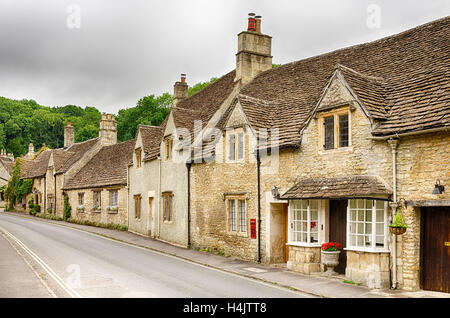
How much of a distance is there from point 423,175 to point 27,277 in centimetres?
1213

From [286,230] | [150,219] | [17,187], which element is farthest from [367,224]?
[17,187]

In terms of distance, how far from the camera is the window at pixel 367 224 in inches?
547

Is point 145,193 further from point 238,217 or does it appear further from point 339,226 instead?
point 339,226

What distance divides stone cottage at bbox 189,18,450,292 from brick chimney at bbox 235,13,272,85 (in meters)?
3.92

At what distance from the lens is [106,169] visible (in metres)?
38.8

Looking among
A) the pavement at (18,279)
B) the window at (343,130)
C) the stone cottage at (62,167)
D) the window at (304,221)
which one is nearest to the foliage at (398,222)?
the window at (343,130)

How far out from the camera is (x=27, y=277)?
14.2m

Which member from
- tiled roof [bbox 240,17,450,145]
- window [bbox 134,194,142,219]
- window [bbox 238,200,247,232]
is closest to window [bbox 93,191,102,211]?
window [bbox 134,194,142,219]

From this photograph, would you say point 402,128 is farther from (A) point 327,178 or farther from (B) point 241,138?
(B) point 241,138

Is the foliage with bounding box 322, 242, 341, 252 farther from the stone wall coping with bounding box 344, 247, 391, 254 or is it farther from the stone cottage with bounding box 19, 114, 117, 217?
the stone cottage with bounding box 19, 114, 117, 217

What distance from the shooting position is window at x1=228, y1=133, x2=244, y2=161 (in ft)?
65.3

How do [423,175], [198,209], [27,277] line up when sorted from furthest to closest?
[198,209], [27,277], [423,175]
